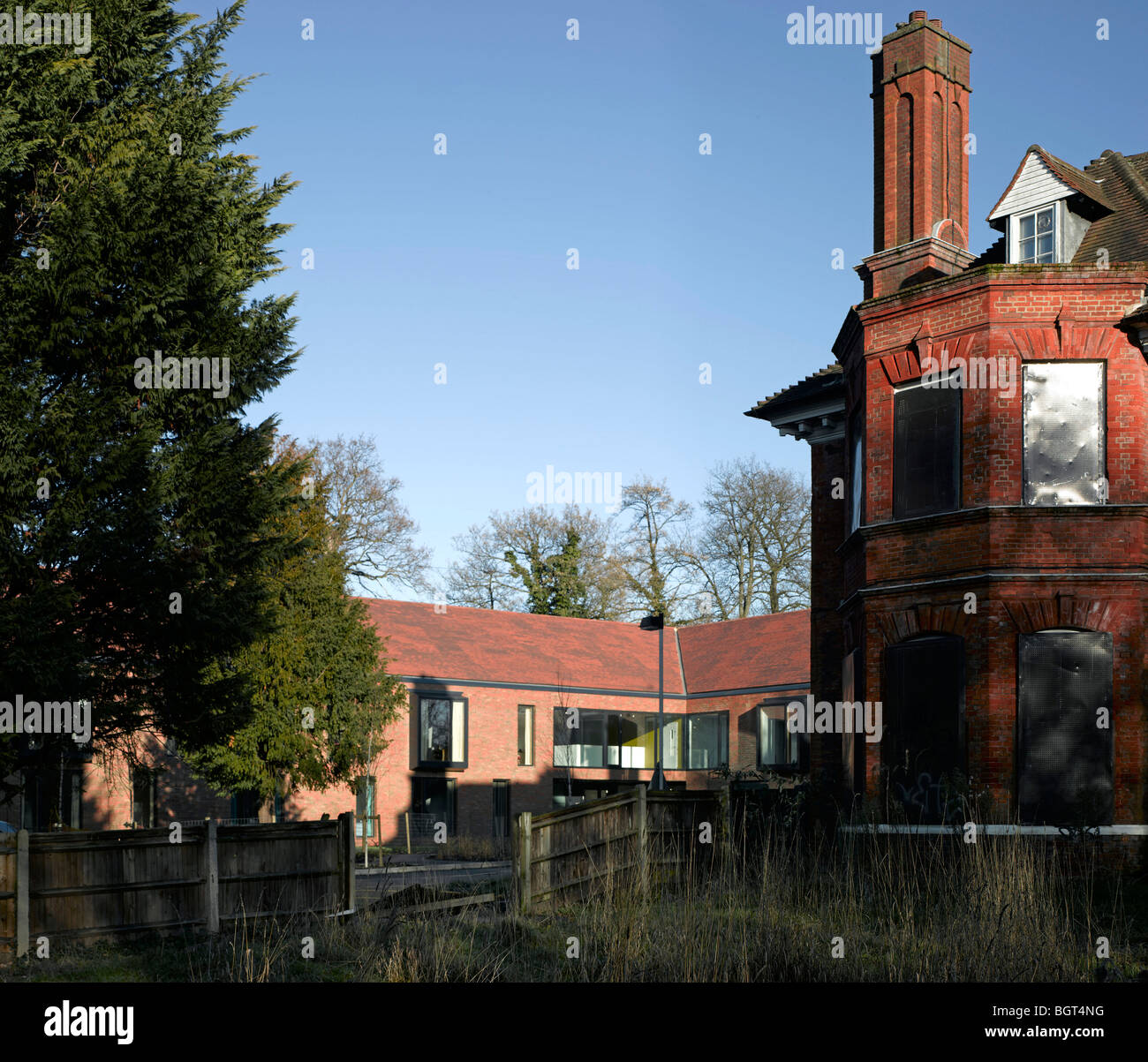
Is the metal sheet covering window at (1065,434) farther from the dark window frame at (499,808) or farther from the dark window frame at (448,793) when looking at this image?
the dark window frame at (499,808)

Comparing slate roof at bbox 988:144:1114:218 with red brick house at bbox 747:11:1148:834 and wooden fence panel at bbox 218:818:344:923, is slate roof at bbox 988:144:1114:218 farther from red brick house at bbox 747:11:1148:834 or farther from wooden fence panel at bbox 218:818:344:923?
wooden fence panel at bbox 218:818:344:923

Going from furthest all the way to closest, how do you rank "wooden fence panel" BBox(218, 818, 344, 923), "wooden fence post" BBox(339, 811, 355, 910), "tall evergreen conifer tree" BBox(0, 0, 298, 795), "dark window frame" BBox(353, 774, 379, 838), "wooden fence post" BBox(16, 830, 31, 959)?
"dark window frame" BBox(353, 774, 379, 838)
"wooden fence post" BBox(339, 811, 355, 910)
"wooden fence panel" BBox(218, 818, 344, 923)
"tall evergreen conifer tree" BBox(0, 0, 298, 795)
"wooden fence post" BBox(16, 830, 31, 959)

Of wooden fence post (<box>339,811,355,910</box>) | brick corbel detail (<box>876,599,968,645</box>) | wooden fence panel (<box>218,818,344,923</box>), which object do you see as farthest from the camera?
brick corbel detail (<box>876,599,968,645</box>)

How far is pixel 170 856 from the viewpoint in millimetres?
13625

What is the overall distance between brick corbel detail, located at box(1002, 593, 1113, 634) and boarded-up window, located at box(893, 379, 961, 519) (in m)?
1.66

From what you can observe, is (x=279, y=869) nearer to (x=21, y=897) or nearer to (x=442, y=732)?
(x=21, y=897)

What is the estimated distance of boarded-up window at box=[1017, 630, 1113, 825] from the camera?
15.8 meters

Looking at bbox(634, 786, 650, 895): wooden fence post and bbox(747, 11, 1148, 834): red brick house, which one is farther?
bbox(634, 786, 650, 895): wooden fence post

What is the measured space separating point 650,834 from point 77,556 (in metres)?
8.32

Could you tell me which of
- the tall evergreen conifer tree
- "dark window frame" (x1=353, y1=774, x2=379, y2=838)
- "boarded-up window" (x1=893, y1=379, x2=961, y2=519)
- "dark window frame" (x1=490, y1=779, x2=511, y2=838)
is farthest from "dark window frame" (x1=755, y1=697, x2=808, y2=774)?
the tall evergreen conifer tree

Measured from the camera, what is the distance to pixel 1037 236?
1858 cm

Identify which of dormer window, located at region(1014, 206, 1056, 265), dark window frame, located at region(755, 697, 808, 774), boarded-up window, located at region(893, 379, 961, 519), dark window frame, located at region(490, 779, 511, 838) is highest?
dormer window, located at region(1014, 206, 1056, 265)

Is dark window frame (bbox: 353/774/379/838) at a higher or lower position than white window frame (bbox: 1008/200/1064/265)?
lower
